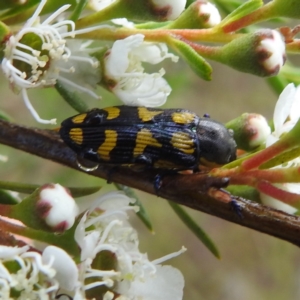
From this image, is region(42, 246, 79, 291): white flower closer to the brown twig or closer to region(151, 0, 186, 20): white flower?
the brown twig

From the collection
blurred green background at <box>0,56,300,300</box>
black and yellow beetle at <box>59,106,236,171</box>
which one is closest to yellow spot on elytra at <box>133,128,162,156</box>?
black and yellow beetle at <box>59,106,236,171</box>

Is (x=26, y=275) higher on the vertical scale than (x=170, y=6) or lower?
lower

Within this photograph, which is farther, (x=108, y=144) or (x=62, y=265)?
(x=108, y=144)

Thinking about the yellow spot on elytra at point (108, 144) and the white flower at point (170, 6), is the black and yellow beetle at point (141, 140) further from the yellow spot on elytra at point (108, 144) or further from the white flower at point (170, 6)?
the white flower at point (170, 6)

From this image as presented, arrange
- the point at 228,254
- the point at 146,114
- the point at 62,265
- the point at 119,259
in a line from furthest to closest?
the point at 228,254 < the point at 146,114 < the point at 119,259 < the point at 62,265

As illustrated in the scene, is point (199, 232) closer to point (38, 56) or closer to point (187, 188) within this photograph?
point (187, 188)

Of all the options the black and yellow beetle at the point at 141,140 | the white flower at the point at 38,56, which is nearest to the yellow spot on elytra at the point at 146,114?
the black and yellow beetle at the point at 141,140

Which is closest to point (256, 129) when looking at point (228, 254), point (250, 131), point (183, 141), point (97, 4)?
point (250, 131)

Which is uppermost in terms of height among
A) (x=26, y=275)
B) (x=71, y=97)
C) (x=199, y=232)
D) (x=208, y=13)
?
(x=208, y=13)
